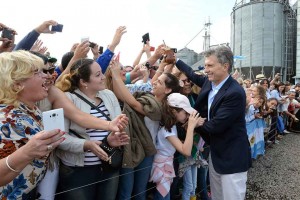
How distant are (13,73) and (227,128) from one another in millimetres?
2119

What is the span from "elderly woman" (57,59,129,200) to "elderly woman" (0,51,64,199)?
0.37 metres

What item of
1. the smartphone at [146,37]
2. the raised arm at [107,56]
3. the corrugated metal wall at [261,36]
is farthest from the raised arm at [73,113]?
the corrugated metal wall at [261,36]

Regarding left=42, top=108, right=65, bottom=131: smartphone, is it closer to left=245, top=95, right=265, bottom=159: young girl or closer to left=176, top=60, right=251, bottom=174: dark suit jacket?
left=176, top=60, right=251, bottom=174: dark suit jacket

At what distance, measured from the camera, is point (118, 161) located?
7.82 ft

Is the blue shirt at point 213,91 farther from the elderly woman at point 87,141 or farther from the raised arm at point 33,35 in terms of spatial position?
the raised arm at point 33,35

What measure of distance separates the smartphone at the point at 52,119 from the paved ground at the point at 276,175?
13.3ft

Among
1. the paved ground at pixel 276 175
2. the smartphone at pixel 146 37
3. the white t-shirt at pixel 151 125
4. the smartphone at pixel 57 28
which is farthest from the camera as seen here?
the paved ground at pixel 276 175

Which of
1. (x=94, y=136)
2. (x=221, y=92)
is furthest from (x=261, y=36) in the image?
(x=94, y=136)

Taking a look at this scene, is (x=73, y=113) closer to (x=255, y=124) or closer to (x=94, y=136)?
(x=94, y=136)

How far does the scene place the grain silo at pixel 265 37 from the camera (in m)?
26.0

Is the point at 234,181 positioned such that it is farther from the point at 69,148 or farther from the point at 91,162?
the point at 69,148

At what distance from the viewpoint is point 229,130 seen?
8.99 feet

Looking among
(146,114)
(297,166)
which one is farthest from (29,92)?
(297,166)

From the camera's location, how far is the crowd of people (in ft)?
5.45
